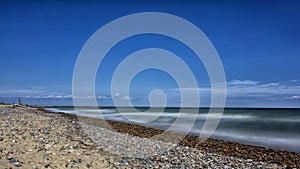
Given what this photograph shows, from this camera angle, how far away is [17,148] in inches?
310

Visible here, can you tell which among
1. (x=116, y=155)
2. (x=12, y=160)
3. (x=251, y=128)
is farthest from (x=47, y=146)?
(x=251, y=128)

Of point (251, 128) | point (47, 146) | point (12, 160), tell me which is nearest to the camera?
point (12, 160)

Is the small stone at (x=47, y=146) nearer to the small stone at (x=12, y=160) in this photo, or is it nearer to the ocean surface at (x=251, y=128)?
the small stone at (x=12, y=160)

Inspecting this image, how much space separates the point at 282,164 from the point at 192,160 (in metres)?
3.41

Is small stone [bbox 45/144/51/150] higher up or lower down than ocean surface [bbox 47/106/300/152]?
higher up

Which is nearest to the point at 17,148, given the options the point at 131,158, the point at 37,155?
the point at 37,155

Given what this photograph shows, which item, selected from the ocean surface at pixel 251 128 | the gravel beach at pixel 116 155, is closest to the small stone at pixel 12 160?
the gravel beach at pixel 116 155

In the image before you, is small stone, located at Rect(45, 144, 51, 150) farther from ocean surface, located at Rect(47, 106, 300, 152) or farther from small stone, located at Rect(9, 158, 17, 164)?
ocean surface, located at Rect(47, 106, 300, 152)

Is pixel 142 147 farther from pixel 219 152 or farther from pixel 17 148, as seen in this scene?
pixel 17 148

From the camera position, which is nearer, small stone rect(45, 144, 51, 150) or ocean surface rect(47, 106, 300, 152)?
small stone rect(45, 144, 51, 150)

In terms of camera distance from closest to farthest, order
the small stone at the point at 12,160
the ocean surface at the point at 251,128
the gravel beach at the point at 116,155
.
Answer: the small stone at the point at 12,160, the gravel beach at the point at 116,155, the ocean surface at the point at 251,128

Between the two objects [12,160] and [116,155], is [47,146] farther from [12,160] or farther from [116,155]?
[116,155]

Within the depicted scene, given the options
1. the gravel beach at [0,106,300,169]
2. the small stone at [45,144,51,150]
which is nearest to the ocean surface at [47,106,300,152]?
the gravel beach at [0,106,300,169]

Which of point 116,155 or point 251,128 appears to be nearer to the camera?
point 116,155
